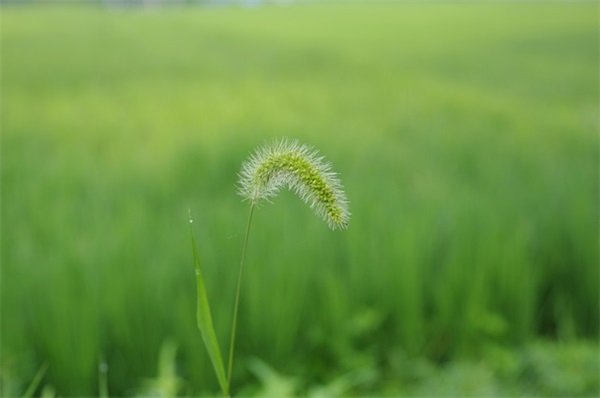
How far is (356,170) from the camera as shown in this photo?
14.5 ft

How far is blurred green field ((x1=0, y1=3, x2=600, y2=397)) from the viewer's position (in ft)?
8.29

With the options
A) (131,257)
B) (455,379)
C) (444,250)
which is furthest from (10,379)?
(444,250)

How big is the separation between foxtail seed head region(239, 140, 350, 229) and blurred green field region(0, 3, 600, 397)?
0.73 metres

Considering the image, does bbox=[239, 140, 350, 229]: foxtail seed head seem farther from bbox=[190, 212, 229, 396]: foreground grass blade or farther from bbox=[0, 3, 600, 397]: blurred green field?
bbox=[0, 3, 600, 397]: blurred green field

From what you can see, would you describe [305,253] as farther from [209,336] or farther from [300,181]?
[300,181]

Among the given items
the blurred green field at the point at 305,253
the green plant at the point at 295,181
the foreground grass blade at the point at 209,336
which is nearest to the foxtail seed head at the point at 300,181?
the green plant at the point at 295,181

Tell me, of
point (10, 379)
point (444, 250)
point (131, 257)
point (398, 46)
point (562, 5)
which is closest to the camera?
point (10, 379)

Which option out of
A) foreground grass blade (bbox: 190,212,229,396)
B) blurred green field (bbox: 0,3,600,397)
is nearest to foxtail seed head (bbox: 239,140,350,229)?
foreground grass blade (bbox: 190,212,229,396)

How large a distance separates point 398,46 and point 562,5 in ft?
31.4

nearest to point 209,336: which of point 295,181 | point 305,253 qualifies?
point 295,181

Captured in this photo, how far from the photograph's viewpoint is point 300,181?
73cm

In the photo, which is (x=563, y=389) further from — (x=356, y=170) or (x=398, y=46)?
(x=398, y=46)

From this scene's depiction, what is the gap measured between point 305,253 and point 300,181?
2241 mm

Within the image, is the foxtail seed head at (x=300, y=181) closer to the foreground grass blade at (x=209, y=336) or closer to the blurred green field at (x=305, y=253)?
the foreground grass blade at (x=209, y=336)
